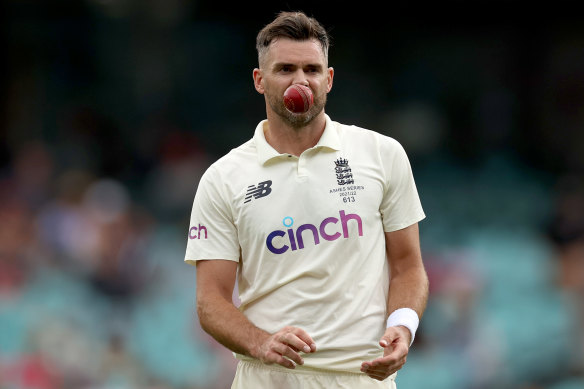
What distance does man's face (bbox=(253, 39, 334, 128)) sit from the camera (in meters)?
3.85

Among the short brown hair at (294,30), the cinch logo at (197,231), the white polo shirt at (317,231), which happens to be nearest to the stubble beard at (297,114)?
the white polo shirt at (317,231)

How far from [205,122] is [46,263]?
249 cm

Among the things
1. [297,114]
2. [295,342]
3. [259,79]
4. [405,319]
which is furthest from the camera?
[259,79]

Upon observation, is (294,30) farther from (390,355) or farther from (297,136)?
A: (390,355)

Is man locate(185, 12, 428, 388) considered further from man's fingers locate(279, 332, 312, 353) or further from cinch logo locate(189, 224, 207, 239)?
man's fingers locate(279, 332, 312, 353)

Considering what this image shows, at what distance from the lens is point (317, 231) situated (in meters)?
3.73

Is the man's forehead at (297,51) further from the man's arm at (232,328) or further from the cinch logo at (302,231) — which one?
the man's arm at (232,328)

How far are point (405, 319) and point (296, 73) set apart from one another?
1092mm

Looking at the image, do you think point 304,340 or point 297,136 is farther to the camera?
point 297,136

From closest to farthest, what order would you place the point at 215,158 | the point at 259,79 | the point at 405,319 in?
the point at 405,319
the point at 259,79
the point at 215,158

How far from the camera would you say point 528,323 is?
844 cm

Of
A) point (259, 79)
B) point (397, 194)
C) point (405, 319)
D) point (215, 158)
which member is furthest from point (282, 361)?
point (215, 158)

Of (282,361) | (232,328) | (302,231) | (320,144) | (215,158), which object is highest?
(215,158)

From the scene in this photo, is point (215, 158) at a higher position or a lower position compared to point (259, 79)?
higher
